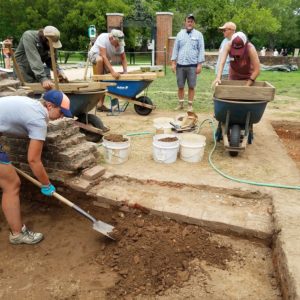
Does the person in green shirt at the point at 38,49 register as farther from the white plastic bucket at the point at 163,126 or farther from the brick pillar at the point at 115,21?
the brick pillar at the point at 115,21

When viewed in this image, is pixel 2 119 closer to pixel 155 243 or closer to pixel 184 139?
pixel 155 243

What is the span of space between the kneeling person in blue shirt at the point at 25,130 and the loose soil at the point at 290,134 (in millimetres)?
3679

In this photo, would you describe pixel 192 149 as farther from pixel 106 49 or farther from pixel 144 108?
pixel 106 49

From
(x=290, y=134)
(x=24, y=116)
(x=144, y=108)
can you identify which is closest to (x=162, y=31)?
(x=144, y=108)

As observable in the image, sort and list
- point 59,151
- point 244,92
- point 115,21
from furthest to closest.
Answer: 1. point 115,21
2. point 244,92
3. point 59,151

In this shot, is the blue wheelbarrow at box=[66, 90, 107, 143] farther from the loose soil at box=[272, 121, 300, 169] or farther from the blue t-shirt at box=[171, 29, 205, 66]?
the loose soil at box=[272, 121, 300, 169]

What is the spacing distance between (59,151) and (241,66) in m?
2.81

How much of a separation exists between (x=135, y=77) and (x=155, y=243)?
12.4 feet

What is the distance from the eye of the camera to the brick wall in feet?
11.3

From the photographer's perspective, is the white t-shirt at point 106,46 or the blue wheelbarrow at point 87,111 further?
the white t-shirt at point 106,46

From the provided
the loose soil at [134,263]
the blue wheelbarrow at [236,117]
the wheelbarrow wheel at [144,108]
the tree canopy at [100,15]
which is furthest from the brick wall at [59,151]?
the tree canopy at [100,15]

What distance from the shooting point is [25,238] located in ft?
9.45

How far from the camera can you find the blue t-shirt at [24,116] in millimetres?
2537

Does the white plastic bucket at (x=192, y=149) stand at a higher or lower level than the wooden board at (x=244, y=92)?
lower
